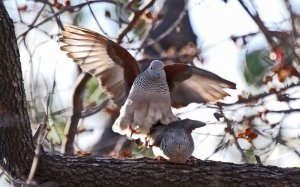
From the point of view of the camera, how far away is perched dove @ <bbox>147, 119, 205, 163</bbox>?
4.80 metres

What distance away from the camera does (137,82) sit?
18.1ft

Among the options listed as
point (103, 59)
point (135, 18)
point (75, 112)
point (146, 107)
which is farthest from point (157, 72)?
point (75, 112)

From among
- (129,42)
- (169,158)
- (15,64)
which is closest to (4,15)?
(15,64)

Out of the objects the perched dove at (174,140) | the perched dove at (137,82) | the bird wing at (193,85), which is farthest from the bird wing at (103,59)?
the perched dove at (174,140)

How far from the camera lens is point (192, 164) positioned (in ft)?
15.7

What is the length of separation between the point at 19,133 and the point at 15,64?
46 cm

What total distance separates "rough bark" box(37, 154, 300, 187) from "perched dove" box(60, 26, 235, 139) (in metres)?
0.70

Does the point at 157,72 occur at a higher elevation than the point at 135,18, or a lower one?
lower

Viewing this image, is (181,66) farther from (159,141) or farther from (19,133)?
(19,133)

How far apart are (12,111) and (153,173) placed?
3.62ft

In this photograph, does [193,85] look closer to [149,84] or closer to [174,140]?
[149,84]

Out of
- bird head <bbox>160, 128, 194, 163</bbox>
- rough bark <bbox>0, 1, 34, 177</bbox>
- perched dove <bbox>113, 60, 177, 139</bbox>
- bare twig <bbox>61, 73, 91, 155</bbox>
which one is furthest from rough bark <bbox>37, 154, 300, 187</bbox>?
bare twig <bbox>61, 73, 91, 155</bbox>

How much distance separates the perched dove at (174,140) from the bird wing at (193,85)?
65 centimetres

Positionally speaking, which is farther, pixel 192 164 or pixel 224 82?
pixel 224 82
